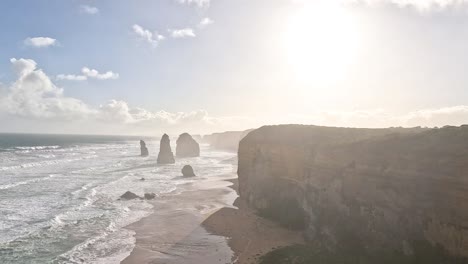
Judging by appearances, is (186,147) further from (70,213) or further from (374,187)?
(374,187)

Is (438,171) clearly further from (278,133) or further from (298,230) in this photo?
(278,133)

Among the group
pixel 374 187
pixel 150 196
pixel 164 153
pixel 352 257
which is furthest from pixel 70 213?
pixel 164 153

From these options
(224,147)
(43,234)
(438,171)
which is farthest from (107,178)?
(224,147)

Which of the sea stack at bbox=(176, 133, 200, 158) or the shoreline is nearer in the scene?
the shoreline

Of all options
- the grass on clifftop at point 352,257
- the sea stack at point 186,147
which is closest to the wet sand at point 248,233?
the grass on clifftop at point 352,257

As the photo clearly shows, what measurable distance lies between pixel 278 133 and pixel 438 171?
19.7 meters

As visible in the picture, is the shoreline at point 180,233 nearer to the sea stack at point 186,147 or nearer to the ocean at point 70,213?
the ocean at point 70,213

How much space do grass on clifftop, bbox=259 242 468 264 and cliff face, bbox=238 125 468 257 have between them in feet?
1.23

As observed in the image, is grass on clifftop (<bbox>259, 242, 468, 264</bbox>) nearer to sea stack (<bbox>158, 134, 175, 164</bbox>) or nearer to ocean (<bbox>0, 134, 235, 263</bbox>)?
ocean (<bbox>0, 134, 235, 263</bbox>)

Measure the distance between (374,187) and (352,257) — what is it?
4284 millimetres

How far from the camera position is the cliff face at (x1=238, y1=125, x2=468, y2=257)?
56.6ft

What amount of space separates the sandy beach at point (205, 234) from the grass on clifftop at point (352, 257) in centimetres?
137

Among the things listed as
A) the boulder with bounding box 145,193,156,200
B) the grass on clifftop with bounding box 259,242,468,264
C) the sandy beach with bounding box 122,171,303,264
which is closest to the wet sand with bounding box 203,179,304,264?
the sandy beach with bounding box 122,171,303,264

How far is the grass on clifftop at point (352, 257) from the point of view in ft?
57.9
